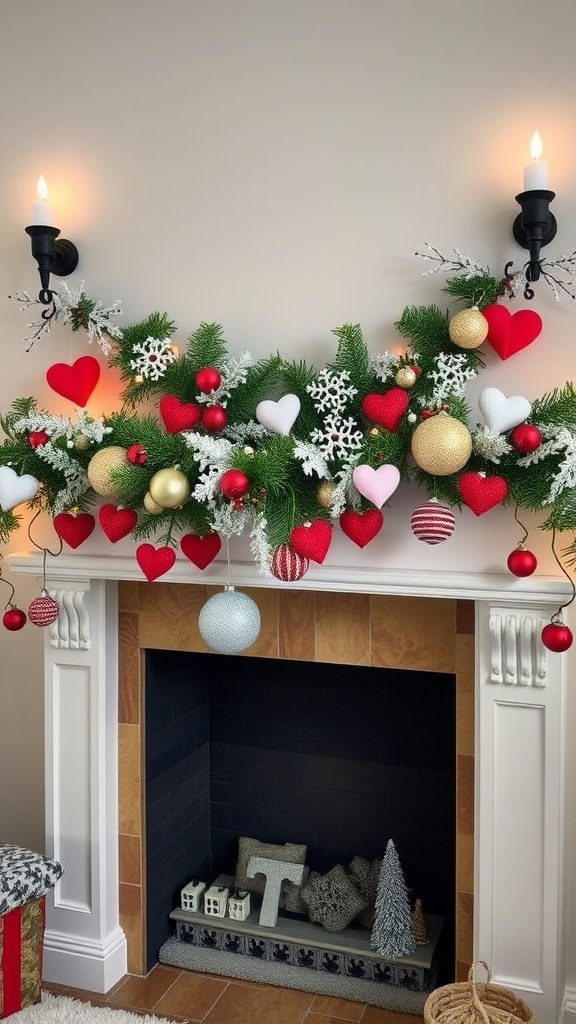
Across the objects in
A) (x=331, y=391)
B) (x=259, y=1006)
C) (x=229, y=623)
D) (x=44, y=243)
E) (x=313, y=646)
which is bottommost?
(x=259, y=1006)

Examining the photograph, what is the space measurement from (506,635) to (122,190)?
1444 mm

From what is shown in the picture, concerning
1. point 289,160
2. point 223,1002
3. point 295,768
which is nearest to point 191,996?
point 223,1002

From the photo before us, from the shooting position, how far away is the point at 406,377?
1.84 m

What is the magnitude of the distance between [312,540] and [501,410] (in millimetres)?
464

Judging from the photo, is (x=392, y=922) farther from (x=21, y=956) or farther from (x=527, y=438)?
(x=527, y=438)

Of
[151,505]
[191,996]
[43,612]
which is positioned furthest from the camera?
[191,996]

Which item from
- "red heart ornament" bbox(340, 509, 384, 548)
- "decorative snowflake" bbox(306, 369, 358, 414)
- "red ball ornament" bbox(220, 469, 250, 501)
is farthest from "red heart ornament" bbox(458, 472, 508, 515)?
"red ball ornament" bbox(220, 469, 250, 501)

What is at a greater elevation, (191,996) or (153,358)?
(153,358)

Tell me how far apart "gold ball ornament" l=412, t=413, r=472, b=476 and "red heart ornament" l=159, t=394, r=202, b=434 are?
52cm

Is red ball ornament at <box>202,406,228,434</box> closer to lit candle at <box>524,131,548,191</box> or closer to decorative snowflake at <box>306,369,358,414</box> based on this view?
decorative snowflake at <box>306,369,358,414</box>

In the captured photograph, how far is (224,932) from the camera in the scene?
2.46 meters

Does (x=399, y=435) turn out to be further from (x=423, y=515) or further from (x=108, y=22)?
(x=108, y=22)

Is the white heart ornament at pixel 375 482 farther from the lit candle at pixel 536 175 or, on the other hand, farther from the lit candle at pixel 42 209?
the lit candle at pixel 42 209

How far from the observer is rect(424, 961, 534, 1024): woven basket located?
71.7 inches
